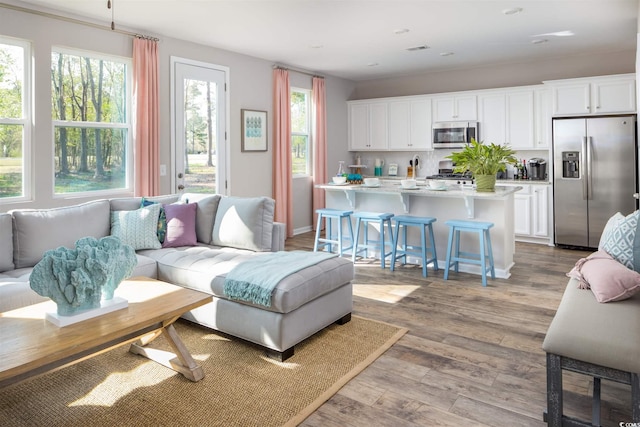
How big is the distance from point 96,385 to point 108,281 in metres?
0.62

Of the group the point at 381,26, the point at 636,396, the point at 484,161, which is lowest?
the point at 636,396

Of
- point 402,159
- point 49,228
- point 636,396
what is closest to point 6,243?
point 49,228

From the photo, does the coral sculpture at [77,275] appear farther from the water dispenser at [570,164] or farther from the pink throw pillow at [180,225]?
the water dispenser at [570,164]

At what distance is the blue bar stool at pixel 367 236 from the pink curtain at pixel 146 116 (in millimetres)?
2355

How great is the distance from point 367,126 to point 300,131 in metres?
1.45

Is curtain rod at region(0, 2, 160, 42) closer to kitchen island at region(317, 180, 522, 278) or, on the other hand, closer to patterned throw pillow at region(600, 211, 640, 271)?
kitchen island at region(317, 180, 522, 278)

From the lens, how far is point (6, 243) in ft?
10.8

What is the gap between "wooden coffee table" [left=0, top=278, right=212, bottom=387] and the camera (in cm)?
188

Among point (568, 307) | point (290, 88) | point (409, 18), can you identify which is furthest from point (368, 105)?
point (568, 307)

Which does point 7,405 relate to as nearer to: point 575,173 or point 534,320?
point 534,320

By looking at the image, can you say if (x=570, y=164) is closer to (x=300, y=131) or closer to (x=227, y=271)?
(x=300, y=131)

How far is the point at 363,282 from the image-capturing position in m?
4.61

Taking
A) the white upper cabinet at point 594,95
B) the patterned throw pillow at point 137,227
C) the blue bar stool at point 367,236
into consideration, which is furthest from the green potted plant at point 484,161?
the patterned throw pillow at point 137,227

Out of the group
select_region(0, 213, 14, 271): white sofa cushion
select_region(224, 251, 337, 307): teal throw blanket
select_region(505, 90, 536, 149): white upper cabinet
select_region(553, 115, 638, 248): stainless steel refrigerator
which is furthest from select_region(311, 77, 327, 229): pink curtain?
select_region(0, 213, 14, 271): white sofa cushion
